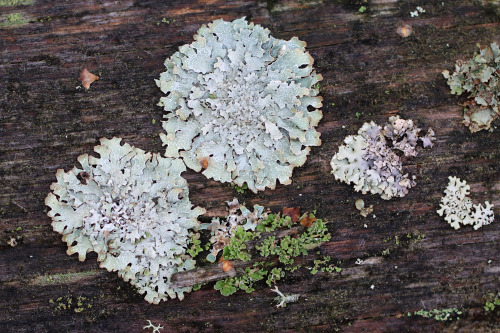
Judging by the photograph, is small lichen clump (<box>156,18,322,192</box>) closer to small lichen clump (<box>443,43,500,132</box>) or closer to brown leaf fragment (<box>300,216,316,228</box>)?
brown leaf fragment (<box>300,216,316,228</box>)

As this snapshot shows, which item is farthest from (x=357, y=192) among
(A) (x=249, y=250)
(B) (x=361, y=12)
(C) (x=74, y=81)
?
(C) (x=74, y=81)

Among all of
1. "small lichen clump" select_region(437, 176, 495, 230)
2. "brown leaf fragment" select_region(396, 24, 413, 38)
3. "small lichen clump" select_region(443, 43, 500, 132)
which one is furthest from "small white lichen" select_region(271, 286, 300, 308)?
"brown leaf fragment" select_region(396, 24, 413, 38)

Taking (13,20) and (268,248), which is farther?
(13,20)

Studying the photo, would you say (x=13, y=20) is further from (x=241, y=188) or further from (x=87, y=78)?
(x=241, y=188)

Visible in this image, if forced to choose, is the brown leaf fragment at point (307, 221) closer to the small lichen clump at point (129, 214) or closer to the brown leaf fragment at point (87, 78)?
the small lichen clump at point (129, 214)

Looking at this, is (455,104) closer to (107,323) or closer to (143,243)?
(143,243)

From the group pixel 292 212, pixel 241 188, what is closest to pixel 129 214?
pixel 241 188

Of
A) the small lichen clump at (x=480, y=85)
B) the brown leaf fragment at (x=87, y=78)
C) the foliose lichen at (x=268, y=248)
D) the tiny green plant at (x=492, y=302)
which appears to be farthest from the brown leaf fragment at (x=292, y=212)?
the brown leaf fragment at (x=87, y=78)
